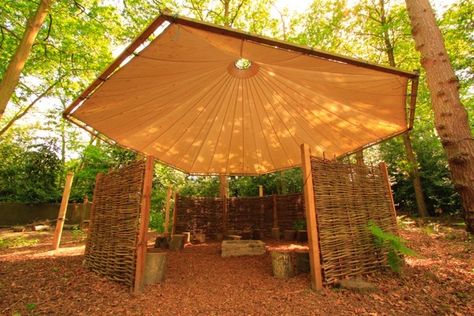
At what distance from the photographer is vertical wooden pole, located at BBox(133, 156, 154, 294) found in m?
3.04

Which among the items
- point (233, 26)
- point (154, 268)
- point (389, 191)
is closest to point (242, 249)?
point (154, 268)

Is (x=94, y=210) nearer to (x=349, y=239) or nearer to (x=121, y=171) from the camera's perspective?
(x=121, y=171)

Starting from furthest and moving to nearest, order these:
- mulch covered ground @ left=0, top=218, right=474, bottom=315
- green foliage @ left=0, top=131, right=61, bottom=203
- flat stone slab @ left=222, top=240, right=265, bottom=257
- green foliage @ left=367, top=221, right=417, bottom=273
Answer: green foliage @ left=0, top=131, right=61, bottom=203 → flat stone slab @ left=222, top=240, right=265, bottom=257 → green foliage @ left=367, top=221, right=417, bottom=273 → mulch covered ground @ left=0, top=218, right=474, bottom=315

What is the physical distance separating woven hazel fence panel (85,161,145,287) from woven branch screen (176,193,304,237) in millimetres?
3213

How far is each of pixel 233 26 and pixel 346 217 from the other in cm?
913

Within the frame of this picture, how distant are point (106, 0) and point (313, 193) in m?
7.49

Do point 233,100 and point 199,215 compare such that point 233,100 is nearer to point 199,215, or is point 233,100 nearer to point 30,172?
point 199,215

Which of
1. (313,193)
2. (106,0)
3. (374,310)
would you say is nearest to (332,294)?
(374,310)

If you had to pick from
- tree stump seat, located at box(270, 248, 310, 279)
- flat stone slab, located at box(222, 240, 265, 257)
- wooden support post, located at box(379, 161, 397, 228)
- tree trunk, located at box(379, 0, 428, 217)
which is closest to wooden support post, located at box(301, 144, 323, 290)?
→ tree stump seat, located at box(270, 248, 310, 279)

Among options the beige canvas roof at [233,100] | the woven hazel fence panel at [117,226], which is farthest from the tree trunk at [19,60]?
the woven hazel fence panel at [117,226]

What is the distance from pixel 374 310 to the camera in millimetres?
2414

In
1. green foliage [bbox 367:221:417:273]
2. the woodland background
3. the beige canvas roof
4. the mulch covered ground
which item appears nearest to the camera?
the mulch covered ground

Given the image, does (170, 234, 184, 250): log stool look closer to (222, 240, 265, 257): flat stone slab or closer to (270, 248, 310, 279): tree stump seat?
(222, 240, 265, 257): flat stone slab

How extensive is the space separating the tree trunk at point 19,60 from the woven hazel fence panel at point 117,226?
1993 mm
